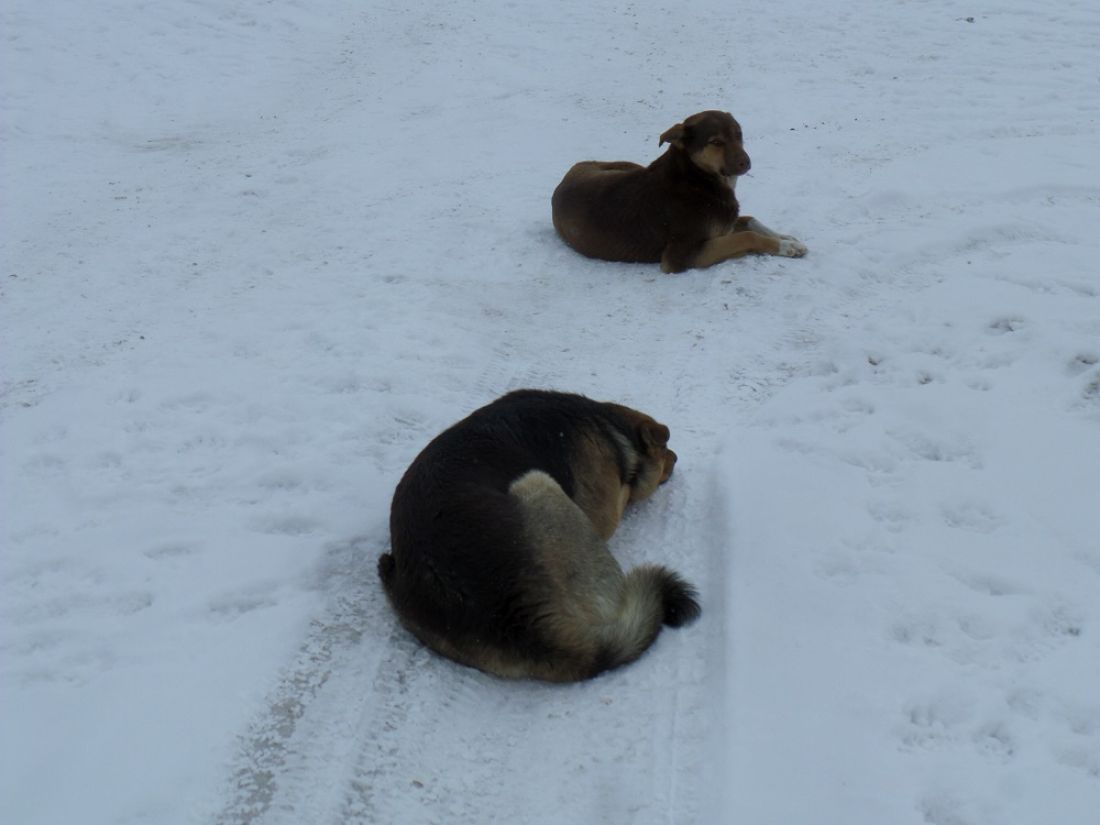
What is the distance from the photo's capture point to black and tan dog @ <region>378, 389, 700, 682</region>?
4.42 meters

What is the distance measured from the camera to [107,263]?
8.92m

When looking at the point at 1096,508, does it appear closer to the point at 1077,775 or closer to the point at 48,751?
the point at 1077,775

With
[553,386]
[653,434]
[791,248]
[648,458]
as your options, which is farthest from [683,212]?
[648,458]

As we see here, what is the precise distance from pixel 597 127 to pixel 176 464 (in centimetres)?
701

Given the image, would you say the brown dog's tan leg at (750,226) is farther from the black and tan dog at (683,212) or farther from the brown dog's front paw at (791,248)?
the brown dog's front paw at (791,248)

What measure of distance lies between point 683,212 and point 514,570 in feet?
15.7

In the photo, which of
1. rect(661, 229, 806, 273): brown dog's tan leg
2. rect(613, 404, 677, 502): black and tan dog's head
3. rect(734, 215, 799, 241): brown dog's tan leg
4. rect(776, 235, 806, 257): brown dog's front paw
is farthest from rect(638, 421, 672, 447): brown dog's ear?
rect(734, 215, 799, 241): brown dog's tan leg

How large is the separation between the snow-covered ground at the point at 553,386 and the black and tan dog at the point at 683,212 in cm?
21

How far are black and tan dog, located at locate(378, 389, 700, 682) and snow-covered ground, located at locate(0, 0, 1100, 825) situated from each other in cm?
17

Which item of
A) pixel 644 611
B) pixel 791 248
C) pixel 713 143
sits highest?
pixel 713 143

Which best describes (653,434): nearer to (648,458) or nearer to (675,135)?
(648,458)

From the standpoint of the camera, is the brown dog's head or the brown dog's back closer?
the brown dog's head

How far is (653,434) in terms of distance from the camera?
5.78 metres

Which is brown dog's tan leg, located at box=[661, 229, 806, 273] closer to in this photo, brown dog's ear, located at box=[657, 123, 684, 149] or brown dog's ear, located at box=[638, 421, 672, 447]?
brown dog's ear, located at box=[657, 123, 684, 149]
